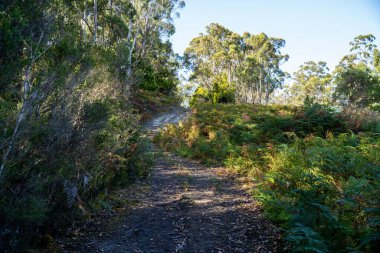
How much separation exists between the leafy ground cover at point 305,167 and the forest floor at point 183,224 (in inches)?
16.5

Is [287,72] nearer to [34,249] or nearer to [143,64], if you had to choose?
[143,64]

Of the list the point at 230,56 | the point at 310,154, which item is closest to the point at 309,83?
the point at 230,56

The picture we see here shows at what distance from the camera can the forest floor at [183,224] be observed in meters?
4.48

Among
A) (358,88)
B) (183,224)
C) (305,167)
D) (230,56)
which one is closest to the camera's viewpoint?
(183,224)

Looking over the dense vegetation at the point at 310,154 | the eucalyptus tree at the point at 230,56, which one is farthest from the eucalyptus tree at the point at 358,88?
the eucalyptus tree at the point at 230,56

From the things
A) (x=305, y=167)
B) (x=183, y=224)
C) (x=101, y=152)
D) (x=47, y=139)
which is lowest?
(x=183, y=224)

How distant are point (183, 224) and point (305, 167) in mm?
3396

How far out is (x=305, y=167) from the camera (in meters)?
7.05

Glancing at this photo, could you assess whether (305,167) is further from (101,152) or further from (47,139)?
(47,139)

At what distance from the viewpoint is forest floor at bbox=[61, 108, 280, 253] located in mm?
4482

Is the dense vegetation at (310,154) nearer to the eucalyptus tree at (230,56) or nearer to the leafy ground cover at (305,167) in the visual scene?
the leafy ground cover at (305,167)

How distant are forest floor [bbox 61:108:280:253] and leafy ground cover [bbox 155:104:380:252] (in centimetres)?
42

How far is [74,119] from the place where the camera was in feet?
17.5

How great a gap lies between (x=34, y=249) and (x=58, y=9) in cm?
400
